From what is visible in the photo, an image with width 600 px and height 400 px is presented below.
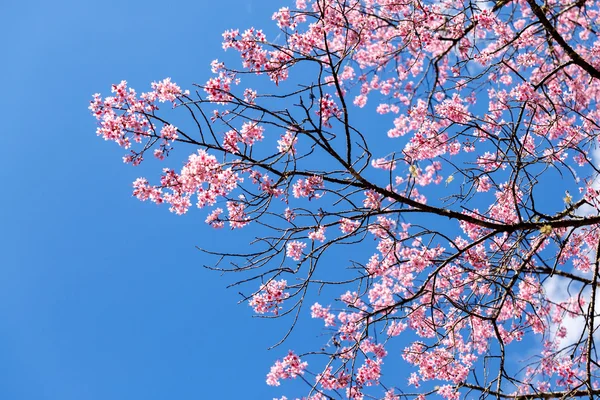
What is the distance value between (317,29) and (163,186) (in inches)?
129

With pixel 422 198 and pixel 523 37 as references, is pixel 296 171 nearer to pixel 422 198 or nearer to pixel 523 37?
pixel 422 198

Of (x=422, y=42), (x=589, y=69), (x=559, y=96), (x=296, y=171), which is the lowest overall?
(x=296, y=171)

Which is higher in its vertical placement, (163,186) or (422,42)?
(422,42)

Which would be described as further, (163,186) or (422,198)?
(422,198)

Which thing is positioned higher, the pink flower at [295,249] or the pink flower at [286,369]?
the pink flower at [295,249]

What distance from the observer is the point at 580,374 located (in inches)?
282

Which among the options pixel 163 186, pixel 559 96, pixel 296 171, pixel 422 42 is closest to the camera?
pixel 296 171

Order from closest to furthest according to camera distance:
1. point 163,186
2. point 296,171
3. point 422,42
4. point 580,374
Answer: point 296,171, point 163,186, point 422,42, point 580,374

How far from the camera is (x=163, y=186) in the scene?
491 cm

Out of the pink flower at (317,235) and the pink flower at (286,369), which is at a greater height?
the pink flower at (317,235)

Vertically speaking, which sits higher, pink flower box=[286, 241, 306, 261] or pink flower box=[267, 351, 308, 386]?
pink flower box=[286, 241, 306, 261]

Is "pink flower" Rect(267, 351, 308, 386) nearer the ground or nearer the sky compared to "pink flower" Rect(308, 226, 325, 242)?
nearer the ground

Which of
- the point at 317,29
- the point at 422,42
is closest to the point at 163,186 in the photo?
the point at 317,29

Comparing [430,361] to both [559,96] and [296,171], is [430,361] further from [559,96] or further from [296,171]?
[559,96]
